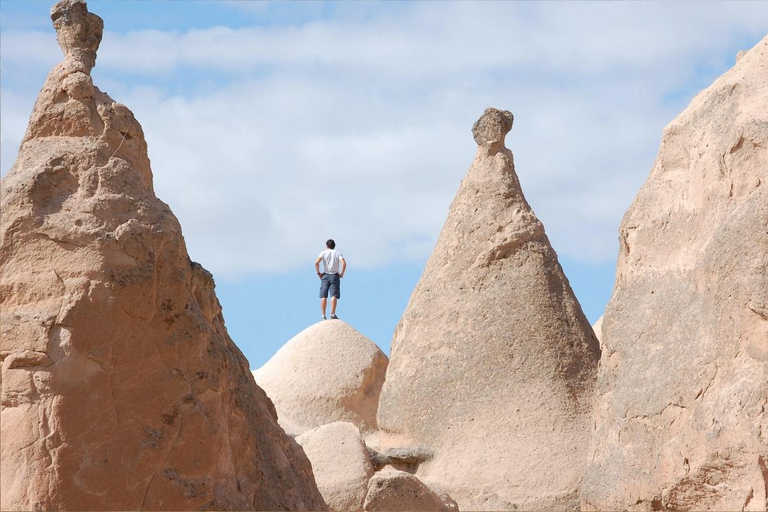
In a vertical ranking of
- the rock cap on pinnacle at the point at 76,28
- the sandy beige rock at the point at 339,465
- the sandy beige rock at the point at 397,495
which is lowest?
the sandy beige rock at the point at 397,495

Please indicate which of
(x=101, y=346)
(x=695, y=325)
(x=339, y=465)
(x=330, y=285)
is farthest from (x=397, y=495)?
(x=330, y=285)

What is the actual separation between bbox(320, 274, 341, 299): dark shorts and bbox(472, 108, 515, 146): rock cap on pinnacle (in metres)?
4.72

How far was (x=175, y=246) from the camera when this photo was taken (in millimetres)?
5828

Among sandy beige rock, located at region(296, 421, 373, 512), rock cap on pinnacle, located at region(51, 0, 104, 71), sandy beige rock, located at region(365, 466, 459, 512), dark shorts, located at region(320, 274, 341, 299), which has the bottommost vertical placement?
sandy beige rock, located at region(365, 466, 459, 512)

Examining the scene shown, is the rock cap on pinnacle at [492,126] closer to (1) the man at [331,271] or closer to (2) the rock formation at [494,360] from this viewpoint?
(2) the rock formation at [494,360]

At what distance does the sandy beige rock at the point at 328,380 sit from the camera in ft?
52.1

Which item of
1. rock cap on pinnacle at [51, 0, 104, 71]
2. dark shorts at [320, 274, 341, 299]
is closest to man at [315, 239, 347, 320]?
dark shorts at [320, 274, 341, 299]

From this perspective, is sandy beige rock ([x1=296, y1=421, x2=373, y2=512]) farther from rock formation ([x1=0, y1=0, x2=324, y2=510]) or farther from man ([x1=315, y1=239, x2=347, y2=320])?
man ([x1=315, y1=239, x2=347, y2=320])

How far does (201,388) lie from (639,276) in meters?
5.04

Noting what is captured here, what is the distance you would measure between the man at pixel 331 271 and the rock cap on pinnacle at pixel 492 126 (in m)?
4.68

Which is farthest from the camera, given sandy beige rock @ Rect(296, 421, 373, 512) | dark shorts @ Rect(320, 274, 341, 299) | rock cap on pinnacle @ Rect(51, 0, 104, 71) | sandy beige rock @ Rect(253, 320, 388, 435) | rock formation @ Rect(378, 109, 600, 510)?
dark shorts @ Rect(320, 274, 341, 299)

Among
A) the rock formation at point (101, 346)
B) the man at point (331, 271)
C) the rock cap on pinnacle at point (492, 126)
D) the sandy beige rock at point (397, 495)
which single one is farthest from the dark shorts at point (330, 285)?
the rock formation at point (101, 346)

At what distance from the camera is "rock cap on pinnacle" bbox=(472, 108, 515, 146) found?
1234cm

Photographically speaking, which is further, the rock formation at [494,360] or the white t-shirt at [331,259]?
the white t-shirt at [331,259]
